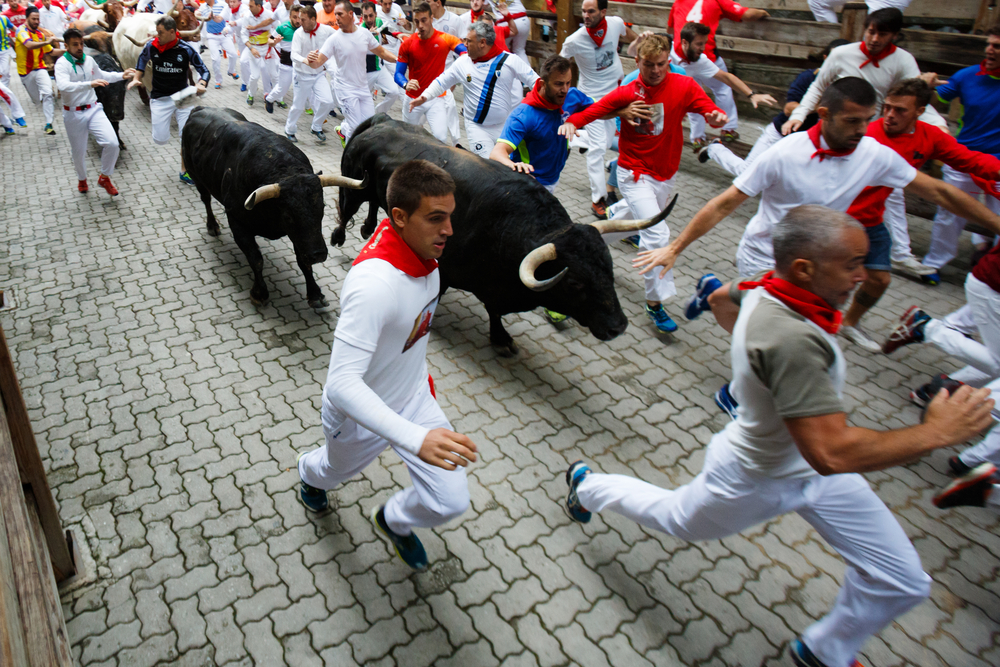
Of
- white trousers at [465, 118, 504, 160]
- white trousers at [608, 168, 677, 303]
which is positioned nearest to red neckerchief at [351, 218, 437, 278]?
white trousers at [608, 168, 677, 303]

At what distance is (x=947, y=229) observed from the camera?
6777 mm

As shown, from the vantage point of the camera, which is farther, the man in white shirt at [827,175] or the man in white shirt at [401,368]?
the man in white shirt at [827,175]

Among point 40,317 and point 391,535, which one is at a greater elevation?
point 391,535

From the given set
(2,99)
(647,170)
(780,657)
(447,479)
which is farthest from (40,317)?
(2,99)

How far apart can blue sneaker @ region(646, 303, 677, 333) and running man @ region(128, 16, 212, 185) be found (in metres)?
6.77

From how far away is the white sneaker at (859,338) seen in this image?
568cm

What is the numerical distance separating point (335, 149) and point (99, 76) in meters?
3.61

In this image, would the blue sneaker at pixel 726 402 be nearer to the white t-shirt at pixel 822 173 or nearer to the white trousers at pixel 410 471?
the white t-shirt at pixel 822 173

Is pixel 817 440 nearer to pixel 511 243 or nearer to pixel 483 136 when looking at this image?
pixel 511 243

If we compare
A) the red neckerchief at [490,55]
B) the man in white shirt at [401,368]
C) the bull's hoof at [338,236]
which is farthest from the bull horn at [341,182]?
the man in white shirt at [401,368]

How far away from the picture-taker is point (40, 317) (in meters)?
6.08

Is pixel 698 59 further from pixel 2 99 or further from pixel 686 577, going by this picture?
pixel 2 99

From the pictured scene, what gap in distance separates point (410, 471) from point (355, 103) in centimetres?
884

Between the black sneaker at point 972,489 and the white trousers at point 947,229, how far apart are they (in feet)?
13.9
